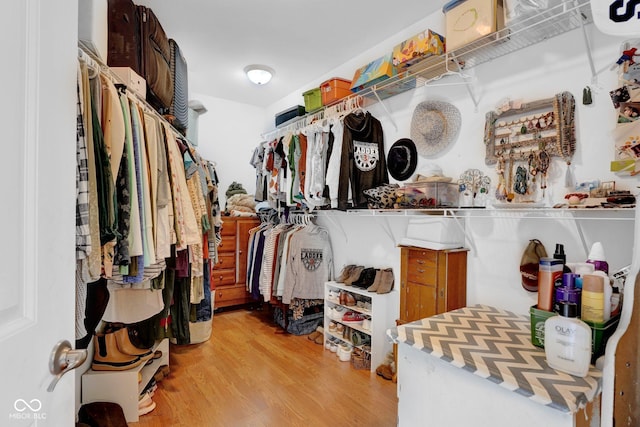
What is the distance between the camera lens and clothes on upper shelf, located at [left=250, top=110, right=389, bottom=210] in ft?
8.00

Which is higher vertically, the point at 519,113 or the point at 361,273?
the point at 519,113

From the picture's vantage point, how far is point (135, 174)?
118 centimetres

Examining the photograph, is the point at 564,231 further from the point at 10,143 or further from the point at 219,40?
the point at 219,40

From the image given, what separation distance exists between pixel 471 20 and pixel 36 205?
2.10m

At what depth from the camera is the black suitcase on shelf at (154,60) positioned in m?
1.69

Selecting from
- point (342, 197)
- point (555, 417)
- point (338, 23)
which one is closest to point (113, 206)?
point (555, 417)

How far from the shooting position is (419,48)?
6.49ft

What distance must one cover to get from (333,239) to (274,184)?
82cm

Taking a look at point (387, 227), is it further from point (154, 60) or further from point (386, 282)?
point (154, 60)

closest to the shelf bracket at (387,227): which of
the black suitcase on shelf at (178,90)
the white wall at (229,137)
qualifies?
the black suitcase on shelf at (178,90)

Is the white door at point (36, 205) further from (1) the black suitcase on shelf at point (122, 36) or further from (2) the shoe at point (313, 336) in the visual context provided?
(2) the shoe at point (313, 336)

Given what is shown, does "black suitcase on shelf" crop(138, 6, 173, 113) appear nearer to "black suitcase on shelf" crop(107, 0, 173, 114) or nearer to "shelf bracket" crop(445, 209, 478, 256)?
"black suitcase on shelf" crop(107, 0, 173, 114)

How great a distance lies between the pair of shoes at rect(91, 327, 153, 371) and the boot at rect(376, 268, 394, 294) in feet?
5.58

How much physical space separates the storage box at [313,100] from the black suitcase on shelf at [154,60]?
1337mm
